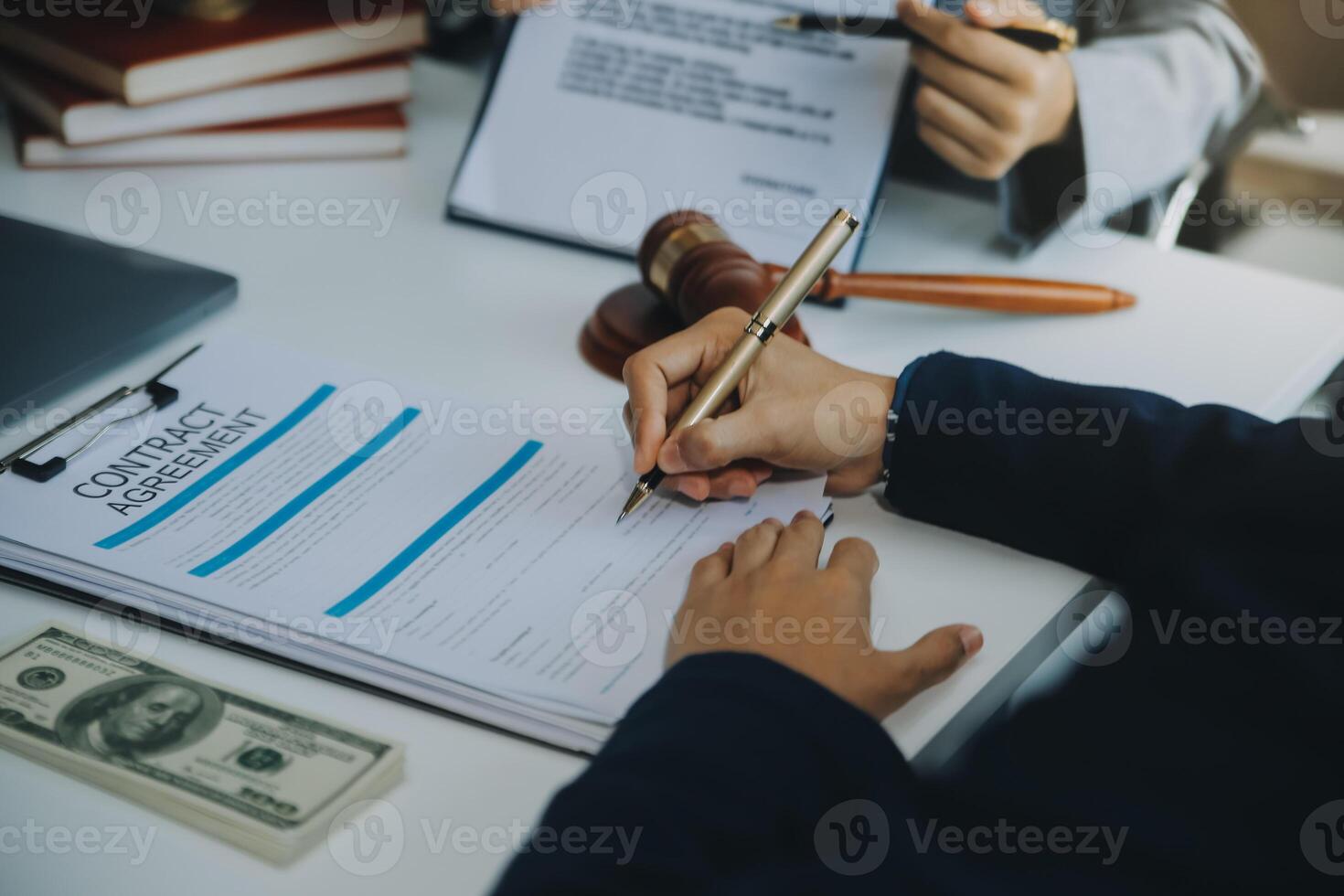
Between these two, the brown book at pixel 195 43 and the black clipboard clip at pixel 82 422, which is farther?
the brown book at pixel 195 43

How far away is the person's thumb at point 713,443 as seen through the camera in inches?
27.6

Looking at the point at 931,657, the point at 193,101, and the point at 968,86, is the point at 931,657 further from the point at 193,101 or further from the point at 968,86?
the point at 193,101

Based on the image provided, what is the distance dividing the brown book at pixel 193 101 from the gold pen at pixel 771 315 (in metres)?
0.67

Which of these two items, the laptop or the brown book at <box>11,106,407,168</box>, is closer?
the laptop

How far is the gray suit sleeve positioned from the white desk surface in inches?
2.3

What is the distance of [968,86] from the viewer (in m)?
1.02

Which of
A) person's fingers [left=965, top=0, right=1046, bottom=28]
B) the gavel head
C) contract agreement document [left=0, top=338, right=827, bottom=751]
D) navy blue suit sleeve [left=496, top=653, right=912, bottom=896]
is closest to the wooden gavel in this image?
the gavel head

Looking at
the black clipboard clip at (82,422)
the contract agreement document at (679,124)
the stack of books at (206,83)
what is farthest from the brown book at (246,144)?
the black clipboard clip at (82,422)

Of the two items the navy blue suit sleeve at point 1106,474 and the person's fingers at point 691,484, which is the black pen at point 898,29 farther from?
the person's fingers at point 691,484

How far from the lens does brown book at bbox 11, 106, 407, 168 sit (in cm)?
115

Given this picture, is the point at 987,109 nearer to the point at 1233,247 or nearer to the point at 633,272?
the point at 633,272

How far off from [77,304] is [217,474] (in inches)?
10.3

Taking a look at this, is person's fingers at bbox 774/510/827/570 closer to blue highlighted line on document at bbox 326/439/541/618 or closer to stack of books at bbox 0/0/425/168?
blue highlighted line on document at bbox 326/439/541/618

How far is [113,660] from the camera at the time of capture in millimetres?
580
